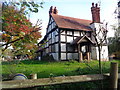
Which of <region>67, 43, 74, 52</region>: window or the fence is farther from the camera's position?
<region>67, 43, 74, 52</region>: window

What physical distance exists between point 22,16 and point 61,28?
11310 millimetres

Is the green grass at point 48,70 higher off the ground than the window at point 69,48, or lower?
lower

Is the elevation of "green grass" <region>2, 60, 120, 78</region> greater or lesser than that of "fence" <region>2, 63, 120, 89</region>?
lesser

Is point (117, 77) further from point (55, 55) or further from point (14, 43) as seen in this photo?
point (55, 55)

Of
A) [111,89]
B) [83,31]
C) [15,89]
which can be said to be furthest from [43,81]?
[83,31]

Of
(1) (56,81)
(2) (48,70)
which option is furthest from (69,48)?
(1) (56,81)

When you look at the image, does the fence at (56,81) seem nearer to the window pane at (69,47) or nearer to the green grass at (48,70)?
the green grass at (48,70)

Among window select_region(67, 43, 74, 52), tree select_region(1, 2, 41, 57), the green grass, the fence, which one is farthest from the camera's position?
window select_region(67, 43, 74, 52)

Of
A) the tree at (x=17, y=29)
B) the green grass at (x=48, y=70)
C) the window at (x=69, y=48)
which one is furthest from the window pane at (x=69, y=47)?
the tree at (x=17, y=29)

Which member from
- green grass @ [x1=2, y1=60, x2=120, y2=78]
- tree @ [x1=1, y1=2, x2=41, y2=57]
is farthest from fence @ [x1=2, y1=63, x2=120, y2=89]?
green grass @ [x1=2, y1=60, x2=120, y2=78]

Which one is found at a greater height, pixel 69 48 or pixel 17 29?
pixel 17 29

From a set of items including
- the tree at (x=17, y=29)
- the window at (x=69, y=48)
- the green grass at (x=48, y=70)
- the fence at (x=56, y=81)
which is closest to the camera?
the fence at (x=56, y=81)

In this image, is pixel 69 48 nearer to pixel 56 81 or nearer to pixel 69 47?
pixel 69 47

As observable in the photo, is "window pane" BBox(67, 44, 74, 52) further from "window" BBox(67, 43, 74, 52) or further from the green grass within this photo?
the green grass
